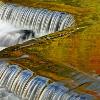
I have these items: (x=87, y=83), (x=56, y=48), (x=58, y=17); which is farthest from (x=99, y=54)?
(x=58, y=17)

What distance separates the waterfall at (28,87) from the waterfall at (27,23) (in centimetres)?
458

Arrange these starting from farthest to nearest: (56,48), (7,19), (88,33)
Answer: (7,19) → (88,33) → (56,48)

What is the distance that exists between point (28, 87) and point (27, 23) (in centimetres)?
720

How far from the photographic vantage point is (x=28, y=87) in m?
9.96

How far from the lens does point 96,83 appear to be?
31.0ft

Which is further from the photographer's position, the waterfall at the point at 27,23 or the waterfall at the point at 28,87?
the waterfall at the point at 27,23

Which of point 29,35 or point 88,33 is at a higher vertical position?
point 88,33

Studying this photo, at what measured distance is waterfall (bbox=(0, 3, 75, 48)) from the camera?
50.9 feet

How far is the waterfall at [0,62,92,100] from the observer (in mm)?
9158

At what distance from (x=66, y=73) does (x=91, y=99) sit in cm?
145

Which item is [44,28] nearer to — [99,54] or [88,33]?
[88,33]

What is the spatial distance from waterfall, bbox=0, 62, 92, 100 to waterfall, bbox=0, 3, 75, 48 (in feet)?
15.0

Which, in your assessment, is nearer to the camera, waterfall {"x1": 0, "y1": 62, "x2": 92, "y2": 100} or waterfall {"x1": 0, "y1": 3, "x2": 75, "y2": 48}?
waterfall {"x1": 0, "y1": 62, "x2": 92, "y2": 100}

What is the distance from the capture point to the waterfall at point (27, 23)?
15509 mm
